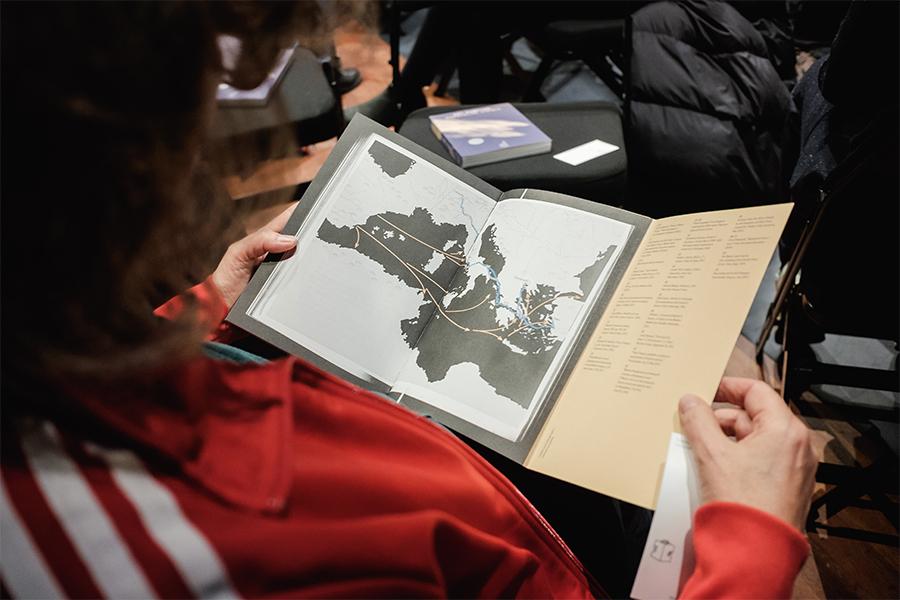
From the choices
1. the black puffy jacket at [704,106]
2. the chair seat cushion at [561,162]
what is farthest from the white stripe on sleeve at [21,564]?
the black puffy jacket at [704,106]

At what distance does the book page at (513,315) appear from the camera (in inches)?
29.9

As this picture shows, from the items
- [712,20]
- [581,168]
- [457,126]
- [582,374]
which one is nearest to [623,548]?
[582,374]

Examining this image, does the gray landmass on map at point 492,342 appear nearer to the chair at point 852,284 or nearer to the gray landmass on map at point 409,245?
the gray landmass on map at point 409,245

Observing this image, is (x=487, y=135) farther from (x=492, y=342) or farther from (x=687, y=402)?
(x=687, y=402)

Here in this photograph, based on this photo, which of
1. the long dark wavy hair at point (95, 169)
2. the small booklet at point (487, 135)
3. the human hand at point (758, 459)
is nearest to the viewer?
the long dark wavy hair at point (95, 169)

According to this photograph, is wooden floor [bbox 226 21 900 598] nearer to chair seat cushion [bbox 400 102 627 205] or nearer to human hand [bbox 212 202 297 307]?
human hand [bbox 212 202 297 307]

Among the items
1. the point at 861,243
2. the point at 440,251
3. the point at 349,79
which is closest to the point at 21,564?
the point at 440,251

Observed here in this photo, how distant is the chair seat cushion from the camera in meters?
1.55

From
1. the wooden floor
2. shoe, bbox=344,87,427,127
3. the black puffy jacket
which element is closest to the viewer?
the wooden floor

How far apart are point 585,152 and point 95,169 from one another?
1448 millimetres

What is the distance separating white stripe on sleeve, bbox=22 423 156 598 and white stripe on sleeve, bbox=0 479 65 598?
2 cm

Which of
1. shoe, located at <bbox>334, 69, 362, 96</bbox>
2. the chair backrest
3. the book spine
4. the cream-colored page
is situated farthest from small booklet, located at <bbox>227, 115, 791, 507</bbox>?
shoe, located at <bbox>334, 69, 362, 96</bbox>

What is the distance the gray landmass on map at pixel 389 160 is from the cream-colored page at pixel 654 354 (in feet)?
1.25

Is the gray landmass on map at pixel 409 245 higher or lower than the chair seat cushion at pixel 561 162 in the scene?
higher
